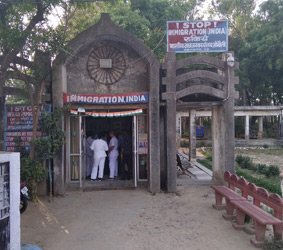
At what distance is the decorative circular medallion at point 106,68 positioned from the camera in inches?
372

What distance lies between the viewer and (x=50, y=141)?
828 cm

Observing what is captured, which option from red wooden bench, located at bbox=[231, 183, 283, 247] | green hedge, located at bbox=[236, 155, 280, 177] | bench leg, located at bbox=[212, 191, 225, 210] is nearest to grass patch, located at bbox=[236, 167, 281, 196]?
green hedge, located at bbox=[236, 155, 280, 177]

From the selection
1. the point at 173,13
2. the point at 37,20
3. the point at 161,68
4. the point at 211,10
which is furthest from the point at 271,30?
the point at 37,20

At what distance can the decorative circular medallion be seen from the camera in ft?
31.0

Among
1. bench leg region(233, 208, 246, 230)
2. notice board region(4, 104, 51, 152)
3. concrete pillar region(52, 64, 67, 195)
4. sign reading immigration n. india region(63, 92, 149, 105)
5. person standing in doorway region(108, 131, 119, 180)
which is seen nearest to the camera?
bench leg region(233, 208, 246, 230)

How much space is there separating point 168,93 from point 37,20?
172 inches

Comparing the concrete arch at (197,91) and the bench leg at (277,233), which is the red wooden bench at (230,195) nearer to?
the bench leg at (277,233)

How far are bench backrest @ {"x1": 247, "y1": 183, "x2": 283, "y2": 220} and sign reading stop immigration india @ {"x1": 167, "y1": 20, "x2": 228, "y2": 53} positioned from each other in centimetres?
480

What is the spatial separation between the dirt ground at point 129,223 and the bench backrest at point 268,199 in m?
0.77

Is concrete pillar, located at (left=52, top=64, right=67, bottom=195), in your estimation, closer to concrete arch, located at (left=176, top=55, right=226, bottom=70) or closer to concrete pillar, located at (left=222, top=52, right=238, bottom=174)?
concrete arch, located at (left=176, top=55, right=226, bottom=70)

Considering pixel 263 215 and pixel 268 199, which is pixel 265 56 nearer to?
pixel 268 199

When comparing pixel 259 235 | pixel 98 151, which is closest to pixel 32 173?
pixel 98 151

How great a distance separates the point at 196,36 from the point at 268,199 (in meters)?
5.72

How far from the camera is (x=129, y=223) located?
6707 mm
